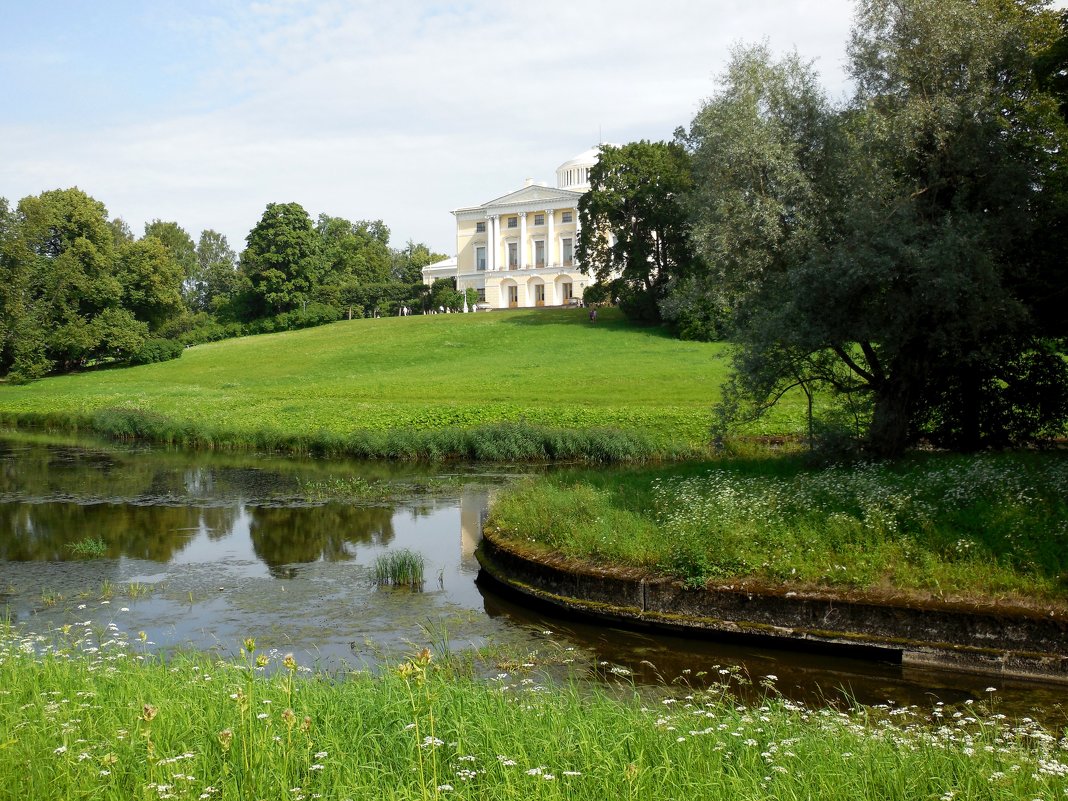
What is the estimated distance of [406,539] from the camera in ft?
57.7

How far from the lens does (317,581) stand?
46.8ft

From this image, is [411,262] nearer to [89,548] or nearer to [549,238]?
[549,238]

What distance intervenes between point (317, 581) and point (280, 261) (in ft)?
227

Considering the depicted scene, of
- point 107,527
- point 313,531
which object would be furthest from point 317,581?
point 107,527

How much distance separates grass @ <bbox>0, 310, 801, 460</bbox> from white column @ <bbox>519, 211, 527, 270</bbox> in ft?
81.1

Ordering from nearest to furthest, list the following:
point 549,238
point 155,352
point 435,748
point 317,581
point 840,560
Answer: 1. point 435,748
2. point 840,560
3. point 317,581
4. point 155,352
5. point 549,238

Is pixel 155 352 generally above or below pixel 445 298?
below

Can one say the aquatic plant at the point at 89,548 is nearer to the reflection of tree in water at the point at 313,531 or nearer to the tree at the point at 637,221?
the reflection of tree in water at the point at 313,531

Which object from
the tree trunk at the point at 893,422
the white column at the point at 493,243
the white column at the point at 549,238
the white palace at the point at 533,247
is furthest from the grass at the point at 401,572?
the white column at the point at 493,243

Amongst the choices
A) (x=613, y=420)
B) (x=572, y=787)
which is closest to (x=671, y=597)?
(x=572, y=787)

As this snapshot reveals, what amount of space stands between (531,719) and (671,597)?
5501 millimetres

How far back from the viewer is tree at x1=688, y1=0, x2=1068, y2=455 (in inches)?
570

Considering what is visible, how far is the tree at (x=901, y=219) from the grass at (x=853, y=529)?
2.02 metres

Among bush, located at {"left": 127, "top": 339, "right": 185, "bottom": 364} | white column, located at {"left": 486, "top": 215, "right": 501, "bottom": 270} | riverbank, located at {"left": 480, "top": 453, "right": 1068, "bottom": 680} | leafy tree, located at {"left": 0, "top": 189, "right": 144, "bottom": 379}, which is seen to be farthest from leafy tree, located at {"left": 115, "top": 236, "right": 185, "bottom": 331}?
riverbank, located at {"left": 480, "top": 453, "right": 1068, "bottom": 680}
